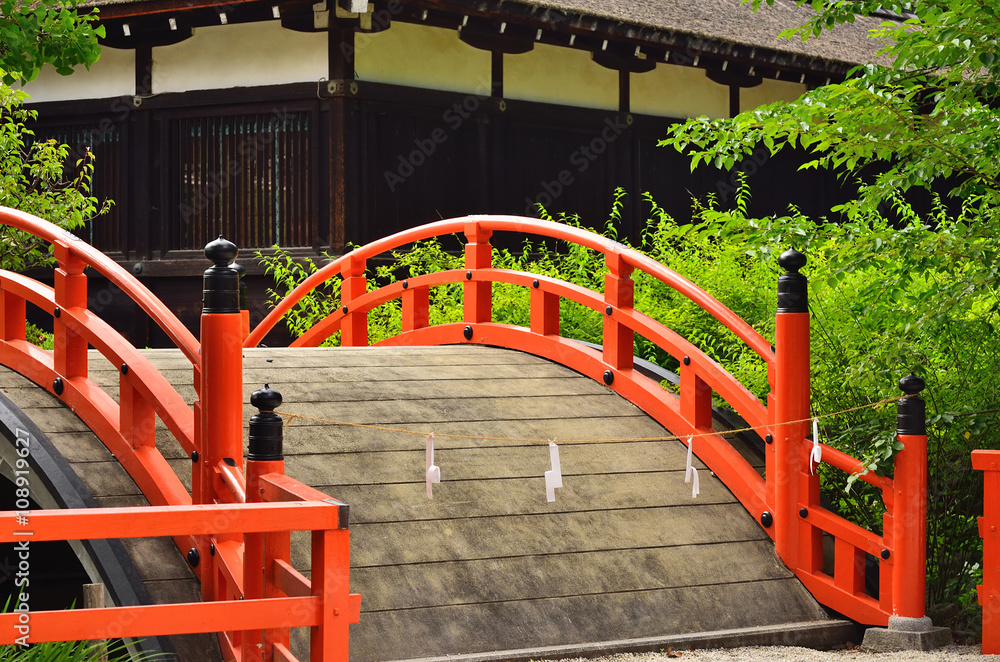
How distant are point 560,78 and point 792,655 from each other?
8.20 m

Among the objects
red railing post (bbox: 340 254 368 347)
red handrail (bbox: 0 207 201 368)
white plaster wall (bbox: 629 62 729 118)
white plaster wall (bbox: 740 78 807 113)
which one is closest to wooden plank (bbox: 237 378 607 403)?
red handrail (bbox: 0 207 201 368)

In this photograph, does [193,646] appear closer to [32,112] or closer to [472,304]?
[472,304]

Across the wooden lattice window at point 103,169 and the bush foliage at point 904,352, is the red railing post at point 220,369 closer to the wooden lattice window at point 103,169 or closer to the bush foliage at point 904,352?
the bush foliage at point 904,352

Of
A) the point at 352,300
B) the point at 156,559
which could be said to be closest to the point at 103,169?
the point at 352,300

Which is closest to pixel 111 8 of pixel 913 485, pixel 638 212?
pixel 638 212

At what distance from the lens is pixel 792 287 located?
18.8 ft

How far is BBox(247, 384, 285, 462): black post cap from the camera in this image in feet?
13.8

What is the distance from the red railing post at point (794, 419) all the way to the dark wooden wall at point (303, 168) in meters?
5.80

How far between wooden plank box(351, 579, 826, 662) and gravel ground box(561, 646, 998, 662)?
0.16 m

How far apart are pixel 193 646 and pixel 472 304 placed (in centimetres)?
402

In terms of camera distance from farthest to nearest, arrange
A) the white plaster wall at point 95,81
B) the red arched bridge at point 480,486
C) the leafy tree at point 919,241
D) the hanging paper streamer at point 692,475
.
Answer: the white plaster wall at point 95,81 → the hanging paper streamer at point 692,475 → the leafy tree at point 919,241 → the red arched bridge at point 480,486

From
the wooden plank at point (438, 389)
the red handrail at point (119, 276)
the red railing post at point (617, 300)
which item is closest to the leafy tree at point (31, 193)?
the red handrail at point (119, 276)

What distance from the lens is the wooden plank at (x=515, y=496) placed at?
5.45 metres

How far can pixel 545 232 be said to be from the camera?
7.36 m
